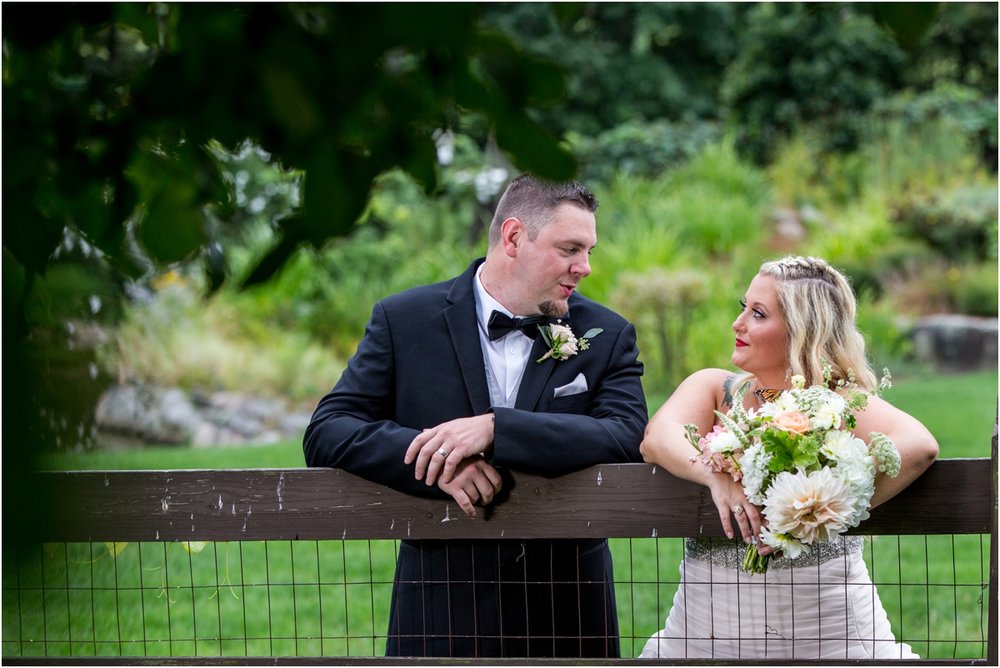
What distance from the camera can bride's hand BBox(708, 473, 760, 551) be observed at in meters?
2.34

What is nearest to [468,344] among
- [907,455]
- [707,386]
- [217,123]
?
[707,386]

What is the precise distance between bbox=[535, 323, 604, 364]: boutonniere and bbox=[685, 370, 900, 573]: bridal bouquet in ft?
1.57

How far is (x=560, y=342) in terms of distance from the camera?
2.77 metres

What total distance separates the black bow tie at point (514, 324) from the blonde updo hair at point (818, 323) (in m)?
0.60

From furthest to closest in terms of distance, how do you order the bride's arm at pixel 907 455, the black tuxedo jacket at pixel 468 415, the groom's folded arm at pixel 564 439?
the black tuxedo jacket at pixel 468 415, the groom's folded arm at pixel 564 439, the bride's arm at pixel 907 455

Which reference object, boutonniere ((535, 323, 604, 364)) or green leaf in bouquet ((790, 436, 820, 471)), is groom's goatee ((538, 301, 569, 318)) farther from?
green leaf in bouquet ((790, 436, 820, 471))

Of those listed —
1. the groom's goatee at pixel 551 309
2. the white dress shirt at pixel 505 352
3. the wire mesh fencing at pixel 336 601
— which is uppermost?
A: the groom's goatee at pixel 551 309

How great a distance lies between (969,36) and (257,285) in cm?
1801

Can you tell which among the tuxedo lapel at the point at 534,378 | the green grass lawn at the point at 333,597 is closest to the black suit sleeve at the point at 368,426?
the tuxedo lapel at the point at 534,378

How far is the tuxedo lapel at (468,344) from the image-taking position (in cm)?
278

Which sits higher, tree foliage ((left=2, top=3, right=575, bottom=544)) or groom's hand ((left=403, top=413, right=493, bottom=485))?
tree foliage ((left=2, top=3, right=575, bottom=544))

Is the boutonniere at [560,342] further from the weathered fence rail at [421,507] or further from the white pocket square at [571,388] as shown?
the weathered fence rail at [421,507]

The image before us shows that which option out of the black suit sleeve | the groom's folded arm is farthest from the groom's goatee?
the black suit sleeve

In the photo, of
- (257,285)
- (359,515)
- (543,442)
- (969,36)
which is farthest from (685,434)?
(969,36)
